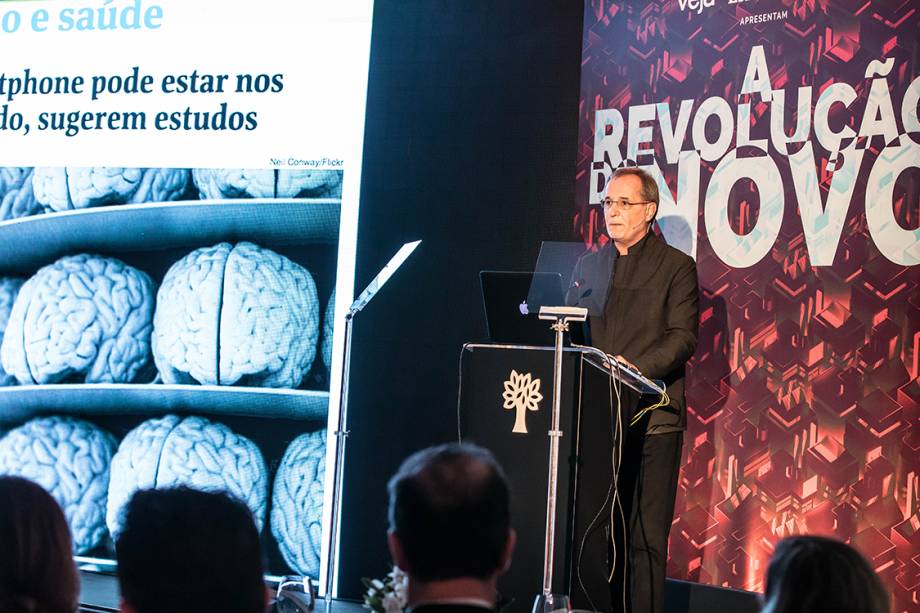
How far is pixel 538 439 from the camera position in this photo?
3.43 meters

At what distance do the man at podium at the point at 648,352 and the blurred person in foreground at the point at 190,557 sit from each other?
2703mm

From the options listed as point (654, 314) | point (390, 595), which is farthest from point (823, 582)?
point (654, 314)

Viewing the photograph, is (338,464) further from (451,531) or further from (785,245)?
(451,531)

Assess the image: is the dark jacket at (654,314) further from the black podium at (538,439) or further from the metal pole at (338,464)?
the metal pole at (338,464)

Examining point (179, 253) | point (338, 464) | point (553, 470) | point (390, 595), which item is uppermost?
point (179, 253)

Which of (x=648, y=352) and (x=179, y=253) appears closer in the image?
(x=648, y=352)

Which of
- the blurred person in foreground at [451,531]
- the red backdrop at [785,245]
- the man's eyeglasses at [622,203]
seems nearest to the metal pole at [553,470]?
the man's eyeglasses at [622,203]

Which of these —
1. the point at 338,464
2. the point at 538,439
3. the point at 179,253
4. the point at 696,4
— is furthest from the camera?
the point at 179,253

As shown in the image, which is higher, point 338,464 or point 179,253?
point 179,253

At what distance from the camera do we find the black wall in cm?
505

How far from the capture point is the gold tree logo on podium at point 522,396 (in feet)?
11.3

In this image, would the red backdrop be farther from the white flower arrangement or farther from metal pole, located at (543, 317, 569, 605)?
the white flower arrangement

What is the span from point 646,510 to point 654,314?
74 cm

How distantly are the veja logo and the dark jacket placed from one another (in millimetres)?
1449
